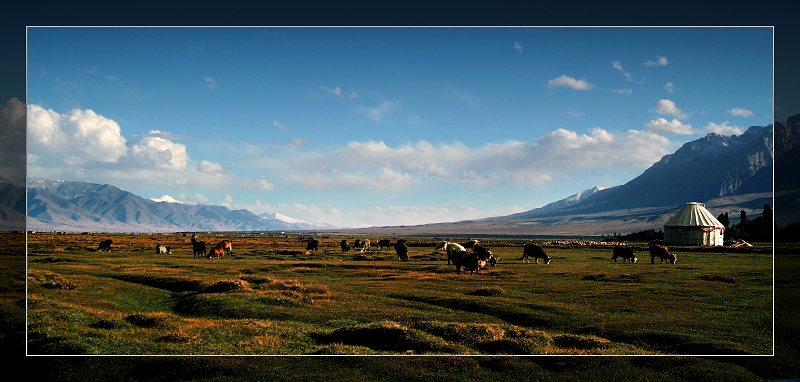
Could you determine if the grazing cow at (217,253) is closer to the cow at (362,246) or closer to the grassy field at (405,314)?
the grassy field at (405,314)

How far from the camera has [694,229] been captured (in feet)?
279

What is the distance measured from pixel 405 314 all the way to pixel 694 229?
A: 247ft

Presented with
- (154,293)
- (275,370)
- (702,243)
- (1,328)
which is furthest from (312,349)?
(702,243)

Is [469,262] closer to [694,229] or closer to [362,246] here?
[362,246]

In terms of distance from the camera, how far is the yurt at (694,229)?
8338 cm

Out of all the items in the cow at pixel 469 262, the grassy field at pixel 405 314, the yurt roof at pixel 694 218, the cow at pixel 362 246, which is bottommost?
the cow at pixel 362 246

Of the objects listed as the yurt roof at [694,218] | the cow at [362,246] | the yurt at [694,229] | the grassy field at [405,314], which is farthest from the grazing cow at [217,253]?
the yurt roof at [694,218]

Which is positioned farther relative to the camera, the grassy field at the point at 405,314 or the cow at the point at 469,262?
the cow at the point at 469,262

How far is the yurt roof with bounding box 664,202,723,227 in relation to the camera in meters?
85.4

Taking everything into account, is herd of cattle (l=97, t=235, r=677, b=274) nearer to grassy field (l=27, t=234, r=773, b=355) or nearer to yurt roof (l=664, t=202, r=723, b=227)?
grassy field (l=27, t=234, r=773, b=355)

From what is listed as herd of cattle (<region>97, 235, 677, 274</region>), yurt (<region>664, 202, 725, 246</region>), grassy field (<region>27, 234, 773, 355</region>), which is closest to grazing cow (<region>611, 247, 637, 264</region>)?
herd of cattle (<region>97, 235, 677, 274</region>)

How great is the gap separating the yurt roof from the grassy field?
175 ft

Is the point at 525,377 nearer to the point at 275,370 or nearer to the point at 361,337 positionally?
the point at 361,337

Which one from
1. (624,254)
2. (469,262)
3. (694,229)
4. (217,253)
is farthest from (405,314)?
(694,229)
